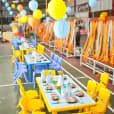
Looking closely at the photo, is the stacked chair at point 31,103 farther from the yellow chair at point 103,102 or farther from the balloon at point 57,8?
the balloon at point 57,8

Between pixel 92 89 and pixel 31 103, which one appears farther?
pixel 92 89

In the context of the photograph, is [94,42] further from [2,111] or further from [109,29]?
[2,111]

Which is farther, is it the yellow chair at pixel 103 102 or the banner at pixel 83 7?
the banner at pixel 83 7

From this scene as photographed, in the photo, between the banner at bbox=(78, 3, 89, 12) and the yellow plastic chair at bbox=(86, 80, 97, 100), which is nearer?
the yellow plastic chair at bbox=(86, 80, 97, 100)

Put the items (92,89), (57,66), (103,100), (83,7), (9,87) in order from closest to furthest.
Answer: (103,100)
(92,89)
(9,87)
(57,66)
(83,7)

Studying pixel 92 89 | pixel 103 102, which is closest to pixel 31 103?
pixel 92 89

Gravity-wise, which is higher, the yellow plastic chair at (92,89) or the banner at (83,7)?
the banner at (83,7)

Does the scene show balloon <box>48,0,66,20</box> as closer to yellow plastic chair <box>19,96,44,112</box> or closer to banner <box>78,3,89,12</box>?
yellow plastic chair <box>19,96,44,112</box>

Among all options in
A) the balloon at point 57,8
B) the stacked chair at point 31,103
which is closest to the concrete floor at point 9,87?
the stacked chair at point 31,103

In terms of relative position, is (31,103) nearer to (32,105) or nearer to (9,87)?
(32,105)

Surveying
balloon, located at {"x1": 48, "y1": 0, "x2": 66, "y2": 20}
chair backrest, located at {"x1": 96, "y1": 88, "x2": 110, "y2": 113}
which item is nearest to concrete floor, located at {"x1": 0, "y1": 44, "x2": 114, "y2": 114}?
chair backrest, located at {"x1": 96, "y1": 88, "x2": 110, "y2": 113}

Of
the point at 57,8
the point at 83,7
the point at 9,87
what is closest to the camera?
the point at 57,8

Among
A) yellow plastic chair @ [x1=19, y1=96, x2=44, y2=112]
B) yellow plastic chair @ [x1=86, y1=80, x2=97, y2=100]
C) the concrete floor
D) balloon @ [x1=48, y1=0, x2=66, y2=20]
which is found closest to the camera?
yellow plastic chair @ [x1=19, y1=96, x2=44, y2=112]

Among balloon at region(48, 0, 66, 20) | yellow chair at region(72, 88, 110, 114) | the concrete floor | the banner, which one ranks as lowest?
the concrete floor
